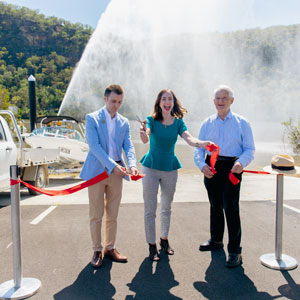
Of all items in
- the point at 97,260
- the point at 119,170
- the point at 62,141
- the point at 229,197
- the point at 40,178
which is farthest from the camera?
the point at 62,141

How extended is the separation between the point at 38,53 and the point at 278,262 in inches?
4119

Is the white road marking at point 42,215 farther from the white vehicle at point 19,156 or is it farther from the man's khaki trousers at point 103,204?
the man's khaki trousers at point 103,204

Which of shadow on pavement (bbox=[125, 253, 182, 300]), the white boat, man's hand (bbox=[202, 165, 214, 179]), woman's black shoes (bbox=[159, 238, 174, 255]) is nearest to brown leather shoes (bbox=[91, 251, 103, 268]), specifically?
shadow on pavement (bbox=[125, 253, 182, 300])

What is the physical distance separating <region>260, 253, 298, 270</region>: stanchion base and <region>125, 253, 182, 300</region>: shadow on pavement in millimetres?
1117

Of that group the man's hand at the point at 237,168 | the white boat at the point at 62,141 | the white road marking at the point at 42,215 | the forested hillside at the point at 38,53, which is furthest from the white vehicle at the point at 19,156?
the forested hillside at the point at 38,53

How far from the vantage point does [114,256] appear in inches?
154

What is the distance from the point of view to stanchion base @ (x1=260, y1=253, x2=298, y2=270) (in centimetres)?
371

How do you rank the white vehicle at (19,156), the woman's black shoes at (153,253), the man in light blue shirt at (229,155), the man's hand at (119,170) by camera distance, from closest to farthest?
1. the man's hand at (119,170)
2. the man in light blue shirt at (229,155)
3. the woman's black shoes at (153,253)
4. the white vehicle at (19,156)

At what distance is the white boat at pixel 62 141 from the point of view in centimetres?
1233

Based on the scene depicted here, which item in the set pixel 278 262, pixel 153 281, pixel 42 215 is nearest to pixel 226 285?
pixel 153 281

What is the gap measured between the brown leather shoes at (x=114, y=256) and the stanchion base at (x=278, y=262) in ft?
5.31

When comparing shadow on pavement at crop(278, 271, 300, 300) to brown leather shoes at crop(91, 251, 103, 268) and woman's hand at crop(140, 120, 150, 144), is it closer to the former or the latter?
brown leather shoes at crop(91, 251, 103, 268)

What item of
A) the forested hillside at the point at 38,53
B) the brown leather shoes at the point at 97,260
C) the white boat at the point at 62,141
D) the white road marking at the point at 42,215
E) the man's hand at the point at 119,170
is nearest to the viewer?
the man's hand at the point at 119,170

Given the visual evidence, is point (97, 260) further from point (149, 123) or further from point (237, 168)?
point (237, 168)
